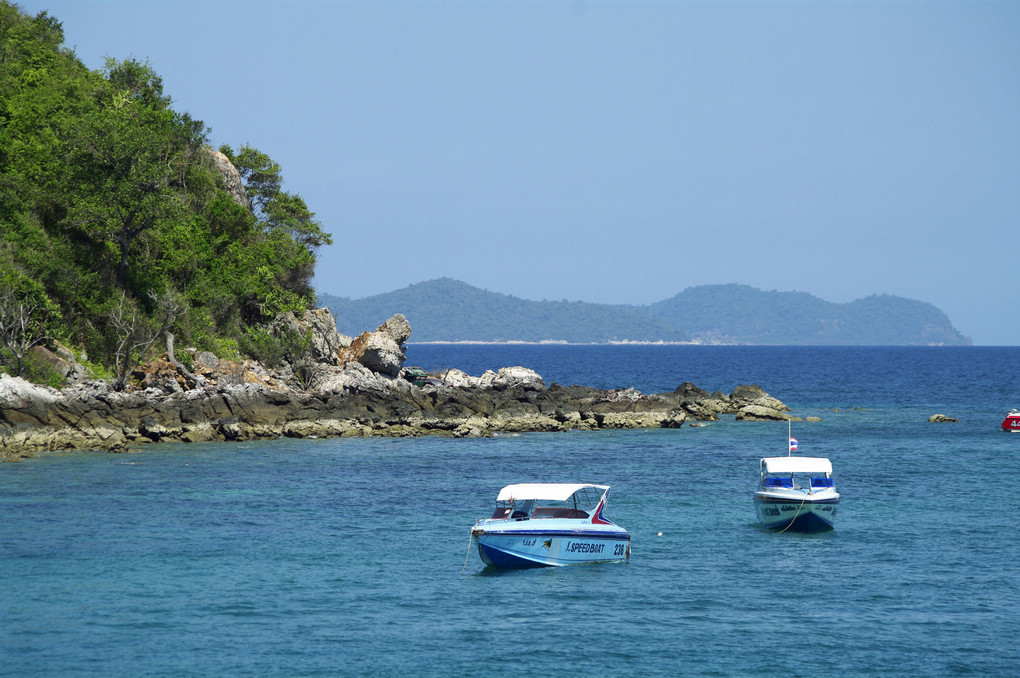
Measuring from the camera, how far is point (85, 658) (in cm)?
2036

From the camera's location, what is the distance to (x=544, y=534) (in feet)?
93.5

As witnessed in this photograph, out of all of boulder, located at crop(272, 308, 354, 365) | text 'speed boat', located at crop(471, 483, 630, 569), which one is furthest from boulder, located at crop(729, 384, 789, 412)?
text 'speed boat', located at crop(471, 483, 630, 569)

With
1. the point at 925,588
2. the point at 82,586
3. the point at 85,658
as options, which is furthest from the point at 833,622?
the point at 82,586

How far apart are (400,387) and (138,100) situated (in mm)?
31266

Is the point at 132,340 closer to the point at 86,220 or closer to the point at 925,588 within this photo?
the point at 86,220

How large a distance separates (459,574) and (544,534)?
2925 millimetres

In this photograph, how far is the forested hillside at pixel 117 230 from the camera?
5978cm

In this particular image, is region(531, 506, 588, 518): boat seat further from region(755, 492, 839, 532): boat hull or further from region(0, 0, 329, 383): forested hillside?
region(0, 0, 329, 383): forested hillside

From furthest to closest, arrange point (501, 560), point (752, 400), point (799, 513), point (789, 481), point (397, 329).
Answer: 1. point (397, 329)
2. point (752, 400)
3. point (789, 481)
4. point (799, 513)
5. point (501, 560)

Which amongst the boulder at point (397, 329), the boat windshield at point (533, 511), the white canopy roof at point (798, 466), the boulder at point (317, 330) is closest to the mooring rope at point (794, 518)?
the white canopy roof at point (798, 466)

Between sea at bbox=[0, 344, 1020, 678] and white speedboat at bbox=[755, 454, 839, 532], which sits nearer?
sea at bbox=[0, 344, 1020, 678]

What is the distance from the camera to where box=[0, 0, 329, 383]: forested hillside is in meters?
59.8

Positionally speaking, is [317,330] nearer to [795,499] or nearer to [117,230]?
[117,230]

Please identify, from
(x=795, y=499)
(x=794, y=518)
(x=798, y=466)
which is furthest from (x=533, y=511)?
(x=798, y=466)
